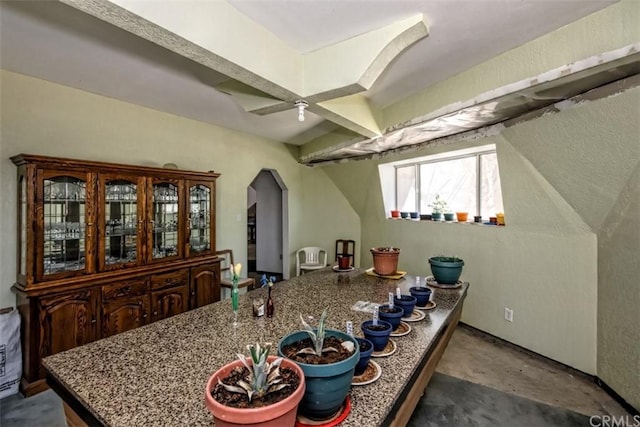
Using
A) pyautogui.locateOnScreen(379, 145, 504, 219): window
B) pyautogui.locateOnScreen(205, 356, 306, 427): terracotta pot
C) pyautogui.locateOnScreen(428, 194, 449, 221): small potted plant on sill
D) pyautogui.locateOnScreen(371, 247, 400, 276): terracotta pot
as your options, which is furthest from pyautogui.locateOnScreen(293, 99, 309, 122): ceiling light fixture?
pyautogui.locateOnScreen(428, 194, 449, 221): small potted plant on sill

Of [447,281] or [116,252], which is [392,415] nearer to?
[447,281]

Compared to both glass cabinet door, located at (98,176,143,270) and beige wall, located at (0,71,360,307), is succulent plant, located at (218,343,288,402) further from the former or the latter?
beige wall, located at (0,71,360,307)

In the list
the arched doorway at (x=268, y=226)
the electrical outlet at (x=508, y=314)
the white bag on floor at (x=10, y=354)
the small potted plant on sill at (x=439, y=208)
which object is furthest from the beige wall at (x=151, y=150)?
the electrical outlet at (x=508, y=314)

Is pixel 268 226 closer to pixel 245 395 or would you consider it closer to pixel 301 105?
pixel 301 105

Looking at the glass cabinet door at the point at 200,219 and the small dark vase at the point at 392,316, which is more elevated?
the glass cabinet door at the point at 200,219

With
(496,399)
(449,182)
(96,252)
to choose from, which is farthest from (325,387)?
(449,182)

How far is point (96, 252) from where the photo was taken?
2596 mm

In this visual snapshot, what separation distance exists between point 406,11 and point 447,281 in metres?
1.70

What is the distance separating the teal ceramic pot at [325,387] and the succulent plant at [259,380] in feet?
0.25

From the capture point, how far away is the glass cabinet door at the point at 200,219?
3416mm

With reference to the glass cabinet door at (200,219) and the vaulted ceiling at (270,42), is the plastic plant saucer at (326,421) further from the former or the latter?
the glass cabinet door at (200,219)

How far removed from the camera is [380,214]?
15.1ft

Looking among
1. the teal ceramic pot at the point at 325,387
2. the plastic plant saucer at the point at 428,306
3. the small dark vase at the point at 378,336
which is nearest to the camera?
the teal ceramic pot at the point at 325,387

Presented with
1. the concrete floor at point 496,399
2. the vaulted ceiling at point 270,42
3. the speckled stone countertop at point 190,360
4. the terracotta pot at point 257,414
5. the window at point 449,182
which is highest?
the vaulted ceiling at point 270,42
